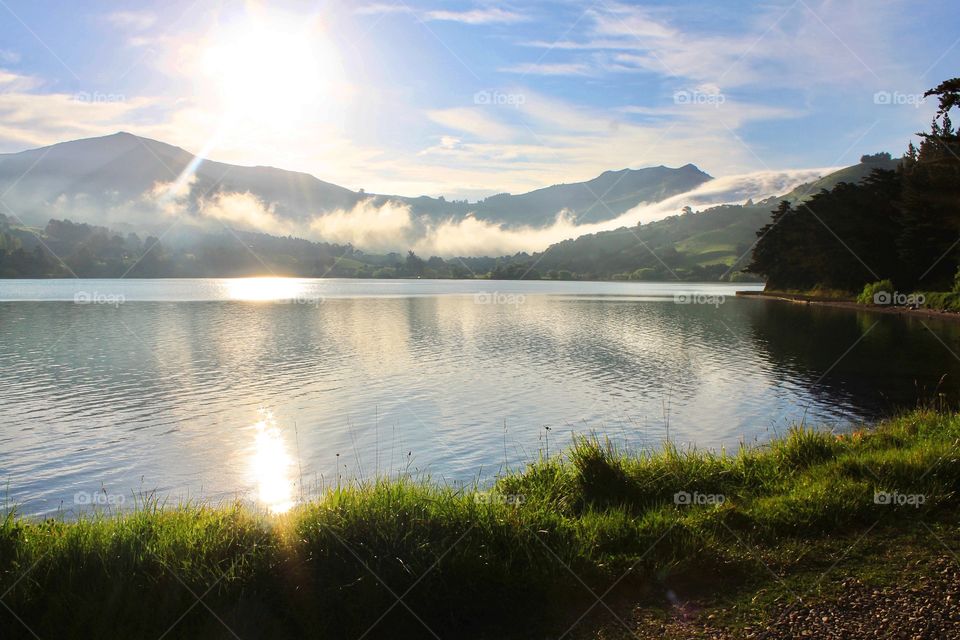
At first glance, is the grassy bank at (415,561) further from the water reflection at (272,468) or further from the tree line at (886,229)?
the tree line at (886,229)

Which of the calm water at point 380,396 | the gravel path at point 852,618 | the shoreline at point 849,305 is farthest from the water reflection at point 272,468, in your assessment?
the shoreline at point 849,305

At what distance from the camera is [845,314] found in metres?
80.4

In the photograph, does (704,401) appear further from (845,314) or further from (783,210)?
(783,210)

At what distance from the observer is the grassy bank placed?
8008 millimetres

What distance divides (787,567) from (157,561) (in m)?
8.80

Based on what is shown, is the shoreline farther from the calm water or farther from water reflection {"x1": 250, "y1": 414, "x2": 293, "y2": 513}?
water reflection {"x1": 250, "y1": 414, "x2": 293, "y2": 513}

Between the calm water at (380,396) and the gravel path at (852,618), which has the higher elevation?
the gravel path at (852,618)

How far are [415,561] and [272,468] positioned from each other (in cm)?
1256

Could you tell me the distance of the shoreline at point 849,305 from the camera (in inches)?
2761

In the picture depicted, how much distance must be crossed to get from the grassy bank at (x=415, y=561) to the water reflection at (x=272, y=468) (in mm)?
5619

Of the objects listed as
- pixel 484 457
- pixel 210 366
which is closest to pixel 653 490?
pixel 484 457

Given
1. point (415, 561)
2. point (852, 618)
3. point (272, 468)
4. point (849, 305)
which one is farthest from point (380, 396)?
point (849, 305)

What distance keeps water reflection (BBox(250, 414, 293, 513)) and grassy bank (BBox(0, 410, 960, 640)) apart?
18.4 feet

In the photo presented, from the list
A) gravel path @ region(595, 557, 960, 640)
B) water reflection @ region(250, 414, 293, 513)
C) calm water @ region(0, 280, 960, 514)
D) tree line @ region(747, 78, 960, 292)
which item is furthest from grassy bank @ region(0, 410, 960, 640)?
tree line @ region(747, 78, 960, 292)
